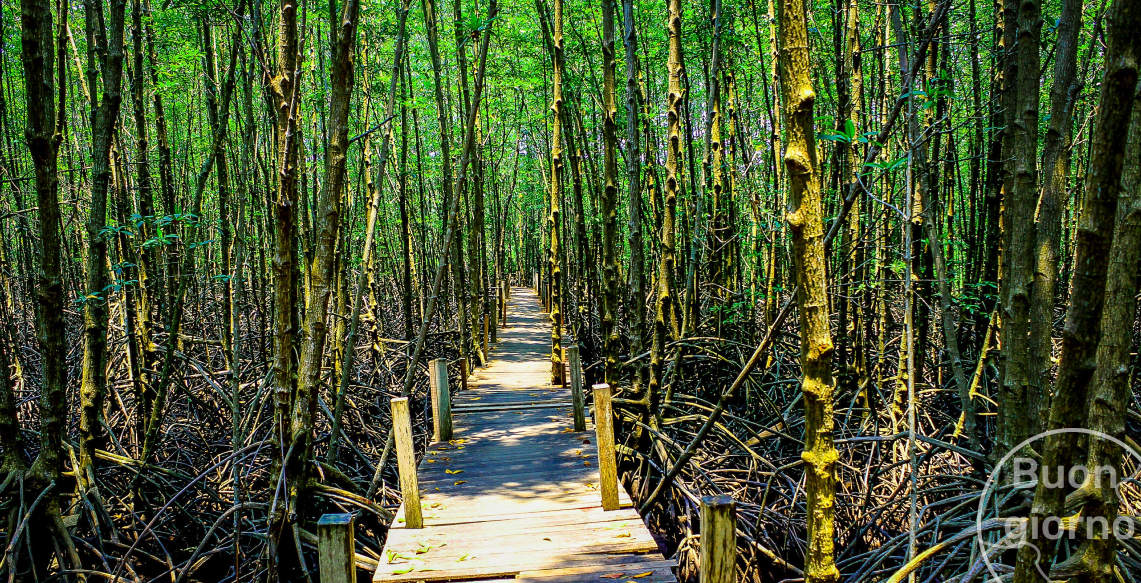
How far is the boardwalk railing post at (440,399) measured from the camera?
5363 millimetres

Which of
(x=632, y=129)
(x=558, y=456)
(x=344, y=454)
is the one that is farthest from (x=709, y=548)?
(x=344, y=454)

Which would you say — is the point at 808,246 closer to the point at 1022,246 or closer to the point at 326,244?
the point at 1022,246

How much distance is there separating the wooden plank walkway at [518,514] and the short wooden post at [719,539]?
24.0 inches

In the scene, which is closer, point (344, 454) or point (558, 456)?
point (558, 456)

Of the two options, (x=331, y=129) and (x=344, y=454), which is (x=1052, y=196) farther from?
(x=344, y=454)

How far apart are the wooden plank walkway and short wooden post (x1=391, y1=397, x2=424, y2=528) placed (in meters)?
0.09

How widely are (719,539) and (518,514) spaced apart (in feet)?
5.77

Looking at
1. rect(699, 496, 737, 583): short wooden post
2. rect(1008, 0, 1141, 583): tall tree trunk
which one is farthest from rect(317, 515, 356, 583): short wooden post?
rect(1008, 0, 1141, 583): tall tree trunk

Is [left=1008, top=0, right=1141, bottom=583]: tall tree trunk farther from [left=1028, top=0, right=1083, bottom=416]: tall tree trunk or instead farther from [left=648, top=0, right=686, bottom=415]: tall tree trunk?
[left=648, top=0, right=686, bottom=415]: tall tree trunk

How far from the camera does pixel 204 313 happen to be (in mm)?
8945

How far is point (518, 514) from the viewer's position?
409cm

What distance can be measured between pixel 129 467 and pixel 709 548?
387 centimetres

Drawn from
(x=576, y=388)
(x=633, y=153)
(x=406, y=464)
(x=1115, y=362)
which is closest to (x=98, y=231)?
(x=406, y=464)

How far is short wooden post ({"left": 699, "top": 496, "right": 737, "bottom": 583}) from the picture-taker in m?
2.63
